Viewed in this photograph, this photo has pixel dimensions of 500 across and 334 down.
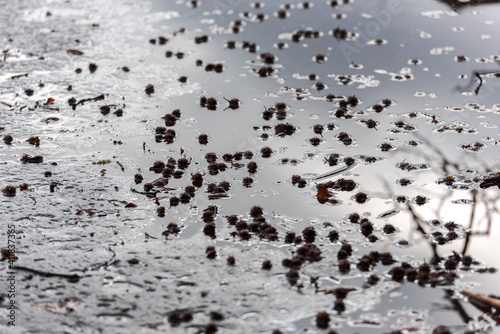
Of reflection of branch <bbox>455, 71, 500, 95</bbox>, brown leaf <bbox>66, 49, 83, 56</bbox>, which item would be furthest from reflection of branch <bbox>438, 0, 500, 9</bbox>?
brown leaf <bbox>66, 49, 83, 56</bbox>

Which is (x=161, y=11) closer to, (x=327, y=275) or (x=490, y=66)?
(x=490, y=66)

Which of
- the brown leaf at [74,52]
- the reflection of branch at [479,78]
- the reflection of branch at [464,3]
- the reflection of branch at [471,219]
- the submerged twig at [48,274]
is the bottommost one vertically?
the reflection of branch at [471,219]

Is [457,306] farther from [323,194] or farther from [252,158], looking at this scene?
[252,158]

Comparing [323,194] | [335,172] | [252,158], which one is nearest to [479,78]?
[335,172]

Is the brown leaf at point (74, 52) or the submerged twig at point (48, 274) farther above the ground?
the brown leaf at point (74, 52)

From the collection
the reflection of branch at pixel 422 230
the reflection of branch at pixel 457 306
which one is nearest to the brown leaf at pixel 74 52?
the reflection of branch at pixel 422 230

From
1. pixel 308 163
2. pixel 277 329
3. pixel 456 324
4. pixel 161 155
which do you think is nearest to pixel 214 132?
pixel 161 155

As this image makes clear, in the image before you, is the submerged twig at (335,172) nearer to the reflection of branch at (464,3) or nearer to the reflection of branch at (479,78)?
the reflection of branch at (479,78)

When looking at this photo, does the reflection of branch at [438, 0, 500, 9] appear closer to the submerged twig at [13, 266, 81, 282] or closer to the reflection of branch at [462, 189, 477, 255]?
the reflection of branch at [462, 189, 477, 255]

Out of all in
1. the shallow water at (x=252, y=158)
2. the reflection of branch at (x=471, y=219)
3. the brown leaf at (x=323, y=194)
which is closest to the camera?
the shallow water at (x=252, y=158)
